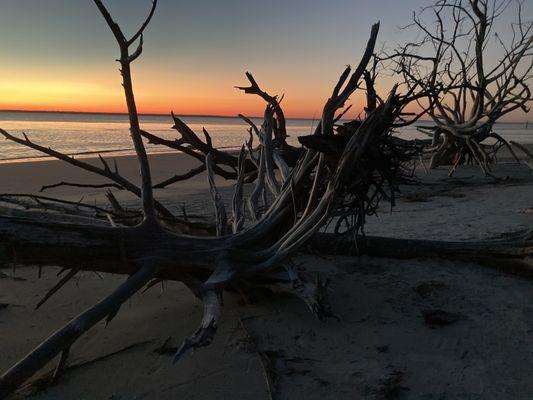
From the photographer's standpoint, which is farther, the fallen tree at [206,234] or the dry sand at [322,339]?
the dry sand at [322,339]

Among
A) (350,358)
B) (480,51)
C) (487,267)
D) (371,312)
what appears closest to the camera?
(350,358)

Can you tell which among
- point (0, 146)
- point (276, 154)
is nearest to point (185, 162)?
point (0, 146)

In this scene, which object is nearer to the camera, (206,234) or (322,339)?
(322,339)

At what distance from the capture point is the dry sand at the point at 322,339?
6.43 feet

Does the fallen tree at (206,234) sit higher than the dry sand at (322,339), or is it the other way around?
the fallen tree at (206,234)

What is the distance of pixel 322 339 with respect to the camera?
234cm

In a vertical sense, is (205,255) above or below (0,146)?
above

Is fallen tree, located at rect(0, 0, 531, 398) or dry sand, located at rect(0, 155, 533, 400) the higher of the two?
fallen tree, located at rect(0, 0, 531, 398)

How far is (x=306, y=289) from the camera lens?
2.34 m

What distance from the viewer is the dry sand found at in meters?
1.96

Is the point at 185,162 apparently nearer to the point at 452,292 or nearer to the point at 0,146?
the point at 0,146

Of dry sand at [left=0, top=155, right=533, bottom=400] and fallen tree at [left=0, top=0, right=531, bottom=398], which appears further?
dry sand at [left=0, top=155, right=533, bottom=400]

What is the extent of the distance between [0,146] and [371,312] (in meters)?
19.8

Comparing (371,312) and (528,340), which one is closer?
(528,340)
